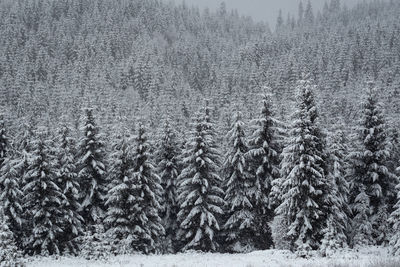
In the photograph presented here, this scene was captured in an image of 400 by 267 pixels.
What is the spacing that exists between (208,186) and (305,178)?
9700 millimetres

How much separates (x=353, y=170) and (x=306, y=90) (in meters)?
9.33

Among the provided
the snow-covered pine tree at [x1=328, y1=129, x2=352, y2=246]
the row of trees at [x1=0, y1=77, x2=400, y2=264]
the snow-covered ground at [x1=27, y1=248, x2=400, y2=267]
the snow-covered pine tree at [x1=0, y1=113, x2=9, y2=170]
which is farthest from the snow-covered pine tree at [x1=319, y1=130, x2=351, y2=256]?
the snow-covered pine tree at [x1=0, y1=113, x2=9, y2=170]

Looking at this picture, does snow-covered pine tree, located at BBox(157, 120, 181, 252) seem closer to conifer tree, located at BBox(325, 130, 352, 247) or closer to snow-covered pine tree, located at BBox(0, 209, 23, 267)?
conifer tree, located at BBox(325, 130, 352, 247)

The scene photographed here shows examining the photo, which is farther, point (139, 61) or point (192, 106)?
point (139, 61)

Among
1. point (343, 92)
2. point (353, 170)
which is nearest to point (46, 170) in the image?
point (353, 170)

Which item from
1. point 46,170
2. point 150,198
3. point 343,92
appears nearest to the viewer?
point 46,170

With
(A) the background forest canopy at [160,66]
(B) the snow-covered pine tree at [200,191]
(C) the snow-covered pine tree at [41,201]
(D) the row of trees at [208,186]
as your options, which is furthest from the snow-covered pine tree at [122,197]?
(A) the background forest canopy at [160,66]

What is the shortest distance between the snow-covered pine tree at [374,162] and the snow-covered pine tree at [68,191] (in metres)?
23.5

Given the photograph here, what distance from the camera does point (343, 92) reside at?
93.6m

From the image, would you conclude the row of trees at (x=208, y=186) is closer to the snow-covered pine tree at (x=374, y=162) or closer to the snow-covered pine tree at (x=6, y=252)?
the snow-covered pine tree at (x=374, y=162)

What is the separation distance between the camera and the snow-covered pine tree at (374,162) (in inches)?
1124

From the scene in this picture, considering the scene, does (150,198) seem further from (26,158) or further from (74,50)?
(74,50)

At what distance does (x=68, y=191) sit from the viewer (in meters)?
31.3

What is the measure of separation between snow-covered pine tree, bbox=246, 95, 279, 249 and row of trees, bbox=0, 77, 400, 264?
0.10 meters
